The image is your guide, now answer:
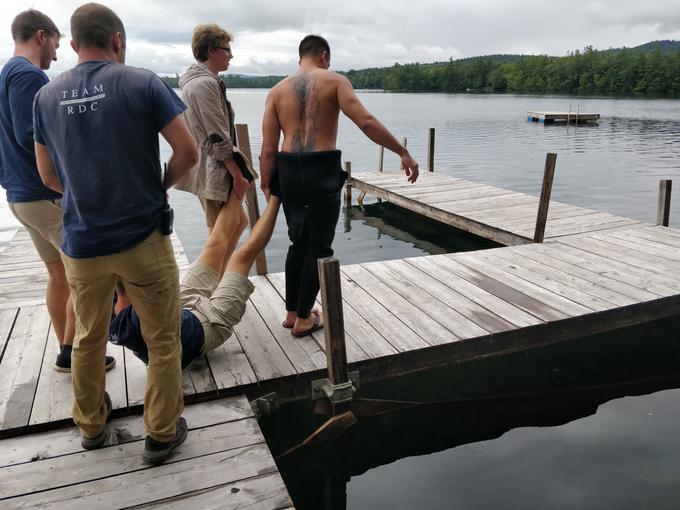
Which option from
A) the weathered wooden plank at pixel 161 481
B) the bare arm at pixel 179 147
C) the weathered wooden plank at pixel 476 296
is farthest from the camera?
the weathered wooden plank at pixel 476 296

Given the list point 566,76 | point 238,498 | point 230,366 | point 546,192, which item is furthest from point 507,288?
point 566,76

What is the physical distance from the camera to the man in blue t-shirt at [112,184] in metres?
2.32

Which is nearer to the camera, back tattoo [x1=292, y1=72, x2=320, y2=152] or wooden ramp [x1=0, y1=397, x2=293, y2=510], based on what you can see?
wooden ramp [x1=0, y1=397, x2=293, y2=510]

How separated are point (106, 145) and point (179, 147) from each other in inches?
13.3

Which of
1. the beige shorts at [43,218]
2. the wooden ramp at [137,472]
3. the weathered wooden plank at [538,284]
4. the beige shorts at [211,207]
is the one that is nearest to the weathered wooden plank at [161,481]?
the wooden ramp at [137,472]

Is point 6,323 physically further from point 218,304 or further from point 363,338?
point 363,338

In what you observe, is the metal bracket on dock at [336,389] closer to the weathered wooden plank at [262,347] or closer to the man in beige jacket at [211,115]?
the weathered wooden plank at [262,347]

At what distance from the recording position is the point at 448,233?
12.1 metres

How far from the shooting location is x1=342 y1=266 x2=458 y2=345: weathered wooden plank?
13.9ft

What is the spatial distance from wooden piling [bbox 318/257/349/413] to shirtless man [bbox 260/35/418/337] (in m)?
0.54

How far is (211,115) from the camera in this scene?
393 centimetres

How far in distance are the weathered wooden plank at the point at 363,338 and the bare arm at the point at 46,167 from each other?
2.27 m

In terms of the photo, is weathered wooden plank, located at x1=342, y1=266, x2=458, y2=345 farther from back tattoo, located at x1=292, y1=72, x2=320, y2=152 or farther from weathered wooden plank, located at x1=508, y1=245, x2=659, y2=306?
weathered wooden plank, located at x1=508, y1=245, x2=659, y2=306

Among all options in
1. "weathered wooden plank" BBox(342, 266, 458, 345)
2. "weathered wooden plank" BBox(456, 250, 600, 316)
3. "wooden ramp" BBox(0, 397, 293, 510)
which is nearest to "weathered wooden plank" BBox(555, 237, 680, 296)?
"weathered wooden plank" BBox(456, 250, 600, 316)
